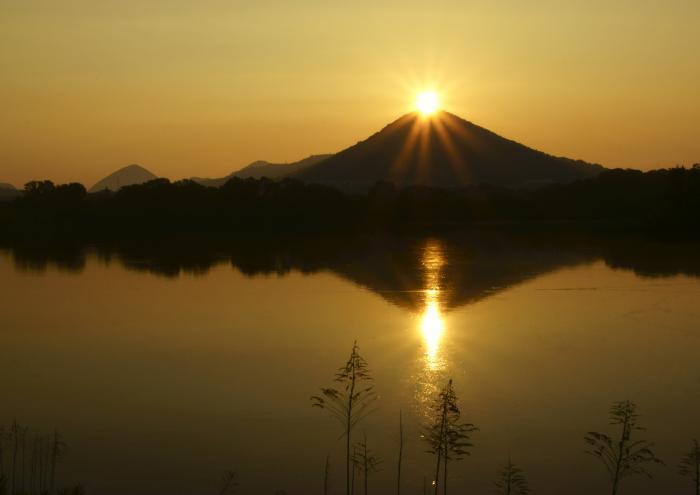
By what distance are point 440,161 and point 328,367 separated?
110797 mm

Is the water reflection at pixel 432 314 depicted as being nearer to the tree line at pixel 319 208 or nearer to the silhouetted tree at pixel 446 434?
the silhouetted tree at pixel 446 434

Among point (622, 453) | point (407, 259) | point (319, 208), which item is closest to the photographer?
point (622, 453)

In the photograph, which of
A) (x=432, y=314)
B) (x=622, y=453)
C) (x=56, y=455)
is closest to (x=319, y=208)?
(x=432, y=314)

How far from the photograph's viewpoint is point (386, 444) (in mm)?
8188

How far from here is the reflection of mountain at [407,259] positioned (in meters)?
21.9

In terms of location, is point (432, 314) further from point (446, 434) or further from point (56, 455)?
point (446, 434)

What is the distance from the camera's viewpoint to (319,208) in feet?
177

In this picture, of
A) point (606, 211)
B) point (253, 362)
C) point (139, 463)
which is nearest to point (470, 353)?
point (253, 362)

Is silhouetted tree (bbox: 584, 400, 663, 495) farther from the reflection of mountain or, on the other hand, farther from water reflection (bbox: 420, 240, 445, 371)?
the reflection of mountain

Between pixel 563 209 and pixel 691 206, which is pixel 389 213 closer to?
pixel 563 209

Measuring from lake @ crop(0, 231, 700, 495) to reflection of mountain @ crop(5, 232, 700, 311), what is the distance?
0.31 metres

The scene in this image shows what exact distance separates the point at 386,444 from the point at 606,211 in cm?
5235

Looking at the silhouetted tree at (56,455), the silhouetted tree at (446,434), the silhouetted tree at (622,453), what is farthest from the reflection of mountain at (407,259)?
the silhouetted tree at (446,434)

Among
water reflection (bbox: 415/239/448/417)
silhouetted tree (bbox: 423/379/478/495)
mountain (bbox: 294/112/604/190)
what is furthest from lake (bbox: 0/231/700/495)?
mountain (bbox: 294/112/604/190)
